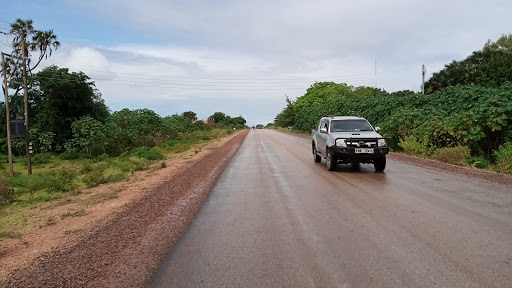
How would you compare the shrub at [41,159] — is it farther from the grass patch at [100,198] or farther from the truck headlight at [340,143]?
the truck headlight at [340,143]

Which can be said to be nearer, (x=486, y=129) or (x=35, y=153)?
(x=486, y=129)

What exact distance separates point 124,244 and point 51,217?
3.32 m

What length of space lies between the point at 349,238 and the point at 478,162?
10970 millimetres

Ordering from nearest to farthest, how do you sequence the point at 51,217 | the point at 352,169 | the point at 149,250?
the point at 149,250 < the point at 51,217 < the point at 352,169

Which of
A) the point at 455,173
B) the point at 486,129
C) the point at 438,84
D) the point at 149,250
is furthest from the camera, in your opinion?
the point at 438,84

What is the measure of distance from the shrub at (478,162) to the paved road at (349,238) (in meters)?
4.80

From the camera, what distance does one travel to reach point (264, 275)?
4055 millimetres

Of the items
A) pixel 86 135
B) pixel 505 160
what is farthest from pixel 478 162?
pixel 86 135

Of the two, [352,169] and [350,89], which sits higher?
[350,89]

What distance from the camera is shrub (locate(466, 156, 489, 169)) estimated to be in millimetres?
13582

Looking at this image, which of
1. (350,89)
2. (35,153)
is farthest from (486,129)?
(350,89)

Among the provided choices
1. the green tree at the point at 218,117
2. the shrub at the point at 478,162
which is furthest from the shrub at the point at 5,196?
the green tree at the point at 218,117

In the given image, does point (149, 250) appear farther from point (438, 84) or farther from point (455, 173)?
point (438, 84)

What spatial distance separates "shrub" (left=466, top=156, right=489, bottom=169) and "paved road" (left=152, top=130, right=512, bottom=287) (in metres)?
4.80
